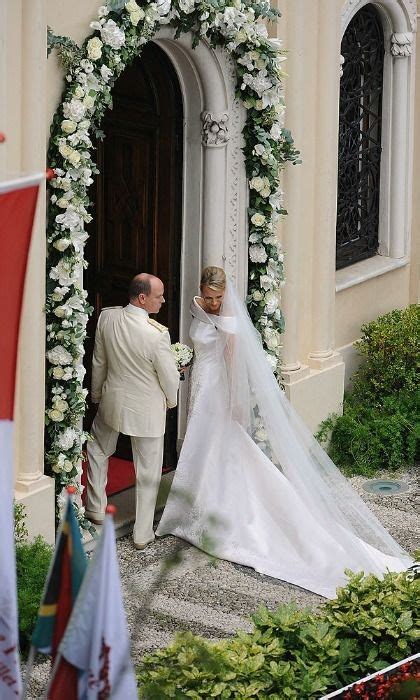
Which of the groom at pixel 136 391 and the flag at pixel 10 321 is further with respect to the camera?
the groom at pixel 136 391

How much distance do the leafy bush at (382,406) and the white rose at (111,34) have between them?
3.88 metres

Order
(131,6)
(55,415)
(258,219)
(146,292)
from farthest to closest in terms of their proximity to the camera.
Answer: (258,219) → (146,292) → (55,415) → (131,6)

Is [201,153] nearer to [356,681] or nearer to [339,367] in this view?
[339,367]

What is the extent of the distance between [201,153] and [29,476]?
2815 millimetres

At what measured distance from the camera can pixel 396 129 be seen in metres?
12.9

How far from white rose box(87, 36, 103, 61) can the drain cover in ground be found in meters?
4.04

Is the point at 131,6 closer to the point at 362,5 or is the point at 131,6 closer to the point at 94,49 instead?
the point at 94,49

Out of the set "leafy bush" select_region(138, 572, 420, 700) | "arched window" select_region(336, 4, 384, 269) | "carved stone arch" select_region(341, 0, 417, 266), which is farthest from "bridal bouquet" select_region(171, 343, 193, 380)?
"carved stone arch" select_region(341, 0, 417, 266)

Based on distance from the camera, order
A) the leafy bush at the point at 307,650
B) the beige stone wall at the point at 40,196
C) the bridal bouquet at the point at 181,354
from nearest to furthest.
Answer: the leafy bush at the point at 307,650, the beige stone wall at the point at 40,196, the bridal bouquet at the point at 181,354

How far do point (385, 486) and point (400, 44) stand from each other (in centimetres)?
378

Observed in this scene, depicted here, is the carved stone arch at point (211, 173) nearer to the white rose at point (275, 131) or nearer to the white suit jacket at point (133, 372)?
the white rose at point (275, 131)

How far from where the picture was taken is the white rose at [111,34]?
29.8ft

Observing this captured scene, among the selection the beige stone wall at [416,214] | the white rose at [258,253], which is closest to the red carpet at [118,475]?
the white rose at [258,253]

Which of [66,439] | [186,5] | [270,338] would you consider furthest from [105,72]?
[270,338]
